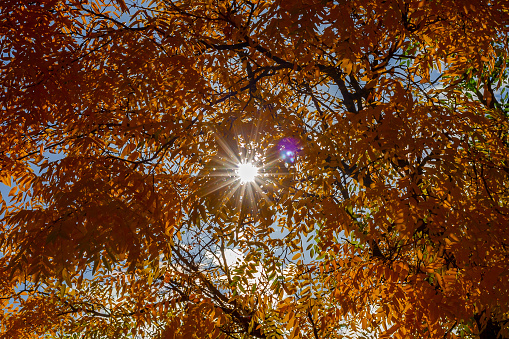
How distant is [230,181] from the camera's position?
102 inches

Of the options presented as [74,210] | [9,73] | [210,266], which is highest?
[9,73]

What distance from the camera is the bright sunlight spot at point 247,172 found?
2.67 metres

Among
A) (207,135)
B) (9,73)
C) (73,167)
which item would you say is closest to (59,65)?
(9,73)

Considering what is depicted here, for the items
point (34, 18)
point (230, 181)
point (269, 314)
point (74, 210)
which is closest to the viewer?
point (74, 210)

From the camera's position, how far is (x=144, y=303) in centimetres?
514

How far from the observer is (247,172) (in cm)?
276

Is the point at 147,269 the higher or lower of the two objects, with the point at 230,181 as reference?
higher

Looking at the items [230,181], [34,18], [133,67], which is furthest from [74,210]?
[34,18]

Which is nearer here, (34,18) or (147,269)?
(34,18)

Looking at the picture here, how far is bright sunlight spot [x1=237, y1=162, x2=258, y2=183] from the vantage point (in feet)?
8.75

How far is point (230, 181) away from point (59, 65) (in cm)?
225

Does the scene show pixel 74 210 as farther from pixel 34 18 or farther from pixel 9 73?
pixel 34 18

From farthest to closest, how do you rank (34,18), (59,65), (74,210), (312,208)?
(59,65) → (34,18) → (312,208) → (74,210)

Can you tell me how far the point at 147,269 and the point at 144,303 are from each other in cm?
150
